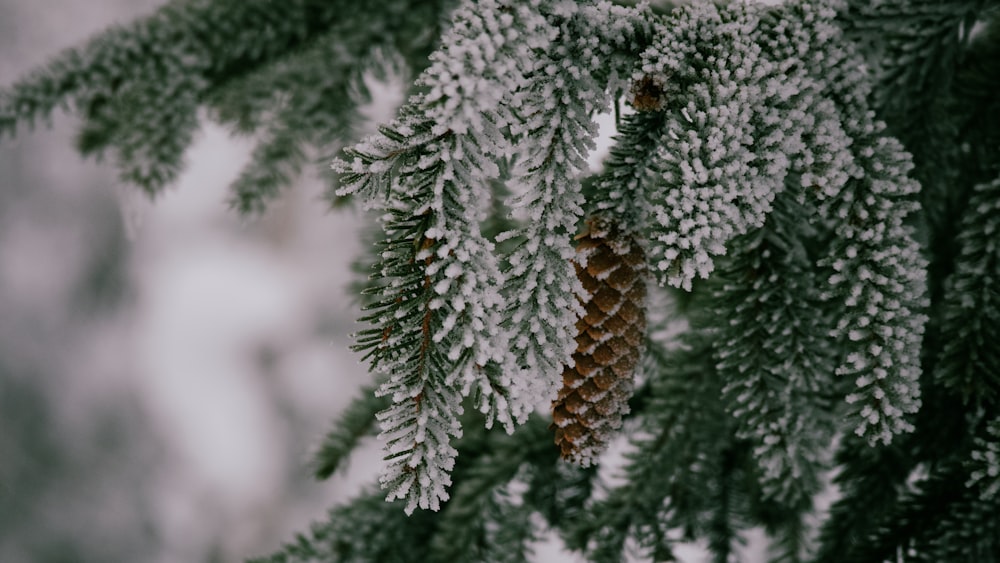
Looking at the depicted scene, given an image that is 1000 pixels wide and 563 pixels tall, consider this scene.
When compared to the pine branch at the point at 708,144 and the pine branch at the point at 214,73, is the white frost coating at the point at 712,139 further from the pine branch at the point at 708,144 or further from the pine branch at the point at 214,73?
the pine branch at the point at 214,73

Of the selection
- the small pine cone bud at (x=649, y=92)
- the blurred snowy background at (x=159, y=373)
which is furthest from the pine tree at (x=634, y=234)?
the blurred snowy background at (x=159, y=373)

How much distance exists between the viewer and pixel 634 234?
434 mm

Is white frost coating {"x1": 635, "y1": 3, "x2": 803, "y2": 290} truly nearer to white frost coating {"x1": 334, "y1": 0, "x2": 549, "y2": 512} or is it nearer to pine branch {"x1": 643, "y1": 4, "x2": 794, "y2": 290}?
pine branch {"x1": 643, "y1": 4, "x2": 794, "y2": 290}

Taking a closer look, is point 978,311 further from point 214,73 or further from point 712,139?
point 214,73

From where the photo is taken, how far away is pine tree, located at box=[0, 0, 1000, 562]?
0.34 m

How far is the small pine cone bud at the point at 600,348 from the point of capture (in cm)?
43

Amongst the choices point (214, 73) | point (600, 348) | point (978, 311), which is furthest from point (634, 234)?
point (214, 73)

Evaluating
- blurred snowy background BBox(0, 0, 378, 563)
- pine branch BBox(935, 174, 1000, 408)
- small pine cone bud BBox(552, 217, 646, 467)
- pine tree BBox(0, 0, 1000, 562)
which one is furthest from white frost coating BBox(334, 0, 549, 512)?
blurred snowy background BBox(0, 0, 378, 563)

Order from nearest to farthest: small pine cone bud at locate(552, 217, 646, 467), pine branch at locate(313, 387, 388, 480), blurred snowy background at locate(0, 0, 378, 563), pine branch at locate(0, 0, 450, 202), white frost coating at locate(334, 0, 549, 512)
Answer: white frost coating at locate(334, 0, 549, 512)
small pine cone bud at locate(552, 217, 646, 467)
pine branch at locate(0, 0, 450, 202)
pine branch at locate(313, 387, 388, 480)
blurred snowy background at locate(0, 0, 378, 563)

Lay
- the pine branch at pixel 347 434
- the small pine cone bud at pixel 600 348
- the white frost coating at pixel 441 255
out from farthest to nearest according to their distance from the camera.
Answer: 1. the pine branch at pixel 347 434
2. the small pine cone bud at pixel 600 348
3. the white frost coating at pixel 441 255

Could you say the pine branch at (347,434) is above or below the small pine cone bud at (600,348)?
above

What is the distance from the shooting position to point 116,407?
4.14m

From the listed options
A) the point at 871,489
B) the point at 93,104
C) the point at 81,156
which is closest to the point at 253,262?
the point at 81,156

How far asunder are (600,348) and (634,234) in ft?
0.28
